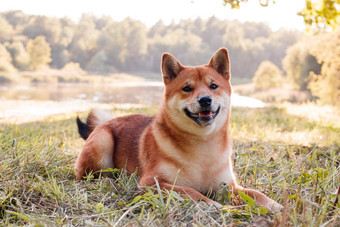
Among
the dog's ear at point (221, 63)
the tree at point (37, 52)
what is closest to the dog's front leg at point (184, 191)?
the dog's ear at point (221, 63)

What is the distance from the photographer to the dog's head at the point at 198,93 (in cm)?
269

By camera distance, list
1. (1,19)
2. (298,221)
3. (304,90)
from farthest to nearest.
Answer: (1,19), (304,90), (298,221)

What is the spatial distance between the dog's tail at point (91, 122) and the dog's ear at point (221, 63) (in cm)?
181

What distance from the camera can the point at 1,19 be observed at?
1334 inches

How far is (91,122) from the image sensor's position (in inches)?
162

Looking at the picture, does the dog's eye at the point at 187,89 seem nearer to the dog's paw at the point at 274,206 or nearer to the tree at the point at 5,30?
the dog's paw at the point at 274,206

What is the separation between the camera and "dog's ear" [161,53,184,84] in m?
3.06

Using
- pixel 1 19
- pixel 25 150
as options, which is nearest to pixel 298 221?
pixel 25 150

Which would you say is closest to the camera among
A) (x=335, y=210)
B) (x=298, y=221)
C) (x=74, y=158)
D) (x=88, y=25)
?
(x=298, y=221)

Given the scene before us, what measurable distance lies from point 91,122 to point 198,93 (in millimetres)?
1893

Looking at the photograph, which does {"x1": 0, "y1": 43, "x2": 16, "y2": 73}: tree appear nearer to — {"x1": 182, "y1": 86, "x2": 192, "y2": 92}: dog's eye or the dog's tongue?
{"x1": 182, "y1": 86, "x2": 192, "y2": 92}: dog's eye

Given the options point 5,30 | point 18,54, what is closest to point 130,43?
point 5,30

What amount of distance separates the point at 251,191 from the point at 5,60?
31.5 meters

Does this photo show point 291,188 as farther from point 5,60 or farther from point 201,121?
point 5,60
